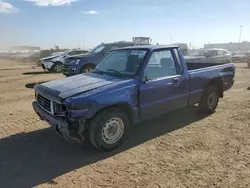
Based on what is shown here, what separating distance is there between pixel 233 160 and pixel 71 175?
8.33 feet

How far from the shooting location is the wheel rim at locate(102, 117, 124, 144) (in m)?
4.03

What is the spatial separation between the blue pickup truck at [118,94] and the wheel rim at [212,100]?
0.45m

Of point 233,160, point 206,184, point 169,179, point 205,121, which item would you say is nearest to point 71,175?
point 169,179

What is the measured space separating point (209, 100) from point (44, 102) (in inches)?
161

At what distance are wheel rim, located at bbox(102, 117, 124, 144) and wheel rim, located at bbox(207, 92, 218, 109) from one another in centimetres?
293

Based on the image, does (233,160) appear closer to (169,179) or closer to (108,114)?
(169,179)

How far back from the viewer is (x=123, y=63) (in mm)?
4840

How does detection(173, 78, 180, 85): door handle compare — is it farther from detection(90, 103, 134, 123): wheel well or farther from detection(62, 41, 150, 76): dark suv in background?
detection(62, 41, 150, 76): dark suv in background

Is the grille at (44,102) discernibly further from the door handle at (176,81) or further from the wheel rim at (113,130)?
the door handle at (176,81)

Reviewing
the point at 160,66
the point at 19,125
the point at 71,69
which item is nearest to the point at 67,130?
the point at 160,66

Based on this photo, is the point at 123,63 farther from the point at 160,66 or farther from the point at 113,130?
the point at 113,130

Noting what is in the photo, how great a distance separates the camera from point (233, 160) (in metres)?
3.78

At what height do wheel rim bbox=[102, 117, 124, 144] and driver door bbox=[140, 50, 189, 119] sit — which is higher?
driver door bbox=[140, 50, 189, 119]

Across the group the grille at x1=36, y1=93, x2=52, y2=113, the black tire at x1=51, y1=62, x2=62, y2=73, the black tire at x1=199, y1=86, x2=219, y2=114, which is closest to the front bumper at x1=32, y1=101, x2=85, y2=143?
the grille at x1=36, y1=93, x2=52, y2=113
